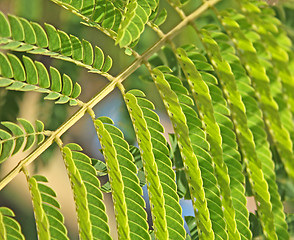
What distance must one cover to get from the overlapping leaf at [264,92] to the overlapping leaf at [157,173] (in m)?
0.21

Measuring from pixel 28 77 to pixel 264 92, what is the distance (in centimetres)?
44

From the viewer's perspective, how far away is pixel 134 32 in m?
0.72

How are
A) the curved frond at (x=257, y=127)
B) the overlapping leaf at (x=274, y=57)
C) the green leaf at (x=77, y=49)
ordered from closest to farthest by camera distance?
the overlapping leaf at (x=274, y=57) → the curved frond at (x=257, y=127) → the green leaf at (x=77, y=49)

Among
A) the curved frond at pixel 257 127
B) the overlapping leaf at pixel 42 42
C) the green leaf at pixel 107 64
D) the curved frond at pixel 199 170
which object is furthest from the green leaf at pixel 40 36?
the curved frond at pixel 257 127

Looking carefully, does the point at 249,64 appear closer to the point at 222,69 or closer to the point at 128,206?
the point at 222,69

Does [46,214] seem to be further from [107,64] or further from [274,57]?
[274,57]

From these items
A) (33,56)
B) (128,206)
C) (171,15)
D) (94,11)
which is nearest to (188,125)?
(128,206)

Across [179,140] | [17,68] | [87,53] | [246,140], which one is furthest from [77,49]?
[246,140]

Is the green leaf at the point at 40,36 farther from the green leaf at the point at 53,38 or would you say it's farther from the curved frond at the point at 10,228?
the curved frond at the point at 10,228

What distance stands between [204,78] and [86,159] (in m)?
0.28

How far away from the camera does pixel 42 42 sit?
32.3 inches

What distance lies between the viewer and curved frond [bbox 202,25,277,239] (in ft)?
2.50

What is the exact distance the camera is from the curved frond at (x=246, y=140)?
761 millimetres

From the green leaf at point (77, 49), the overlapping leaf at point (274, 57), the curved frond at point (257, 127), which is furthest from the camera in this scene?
the green leaf at point (77, 49)
